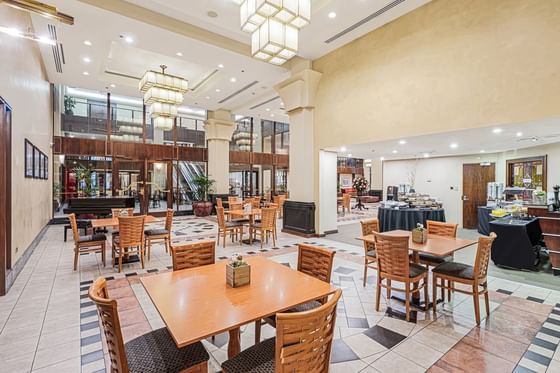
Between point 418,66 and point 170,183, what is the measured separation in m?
10.4

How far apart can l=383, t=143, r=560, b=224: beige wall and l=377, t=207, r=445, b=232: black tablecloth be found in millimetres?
2443

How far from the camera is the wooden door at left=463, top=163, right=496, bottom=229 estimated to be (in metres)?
8.70

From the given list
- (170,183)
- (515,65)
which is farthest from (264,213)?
(170,183)

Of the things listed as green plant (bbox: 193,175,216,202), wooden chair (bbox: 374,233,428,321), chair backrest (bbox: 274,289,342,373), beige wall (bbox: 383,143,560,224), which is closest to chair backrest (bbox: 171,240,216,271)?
chair backrest (bbox: 274,289,342,373)

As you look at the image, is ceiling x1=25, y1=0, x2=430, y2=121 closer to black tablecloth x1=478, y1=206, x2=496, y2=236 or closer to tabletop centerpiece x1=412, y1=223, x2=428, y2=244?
tabletop centerpiece x1=412, y1=223, x2=428, y2=244

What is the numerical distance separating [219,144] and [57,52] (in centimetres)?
654

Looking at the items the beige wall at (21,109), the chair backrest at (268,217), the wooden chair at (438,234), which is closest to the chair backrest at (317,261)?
the wooden chair at (438,234)

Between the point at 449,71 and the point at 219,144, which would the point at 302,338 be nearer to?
the point at 449,71

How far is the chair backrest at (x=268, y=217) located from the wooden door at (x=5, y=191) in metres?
4.35

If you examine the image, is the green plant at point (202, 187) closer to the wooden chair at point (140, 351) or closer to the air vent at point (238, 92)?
the air vent at point (238, 92)

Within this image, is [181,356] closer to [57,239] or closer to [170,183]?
[57,239]

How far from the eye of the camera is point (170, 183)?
39.2ft

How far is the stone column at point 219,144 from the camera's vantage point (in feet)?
40.3

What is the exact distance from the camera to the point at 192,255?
2.71 meters
